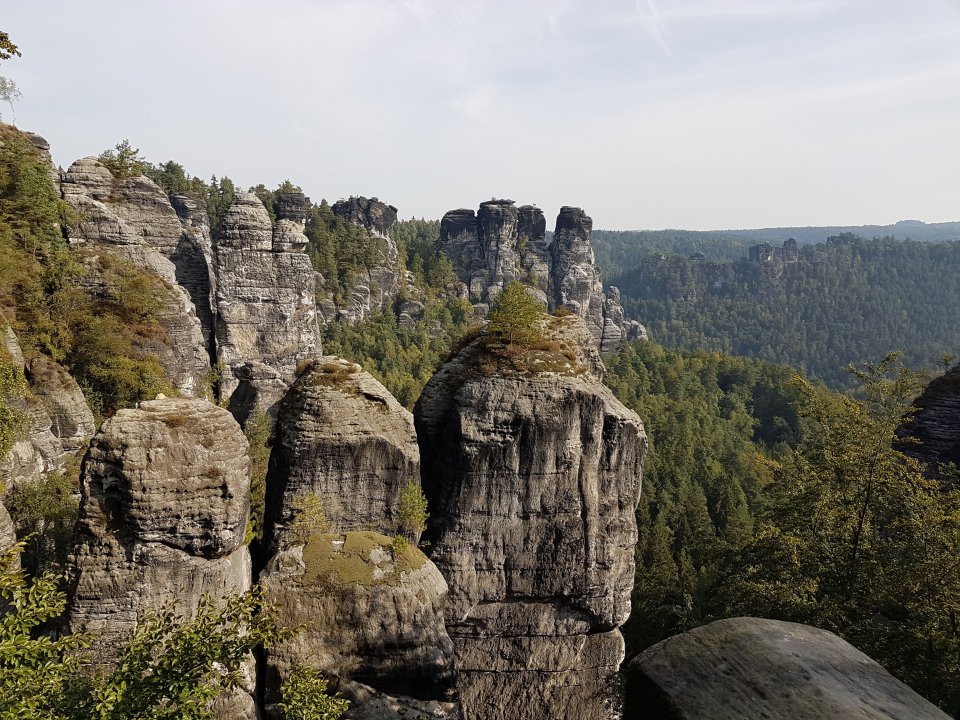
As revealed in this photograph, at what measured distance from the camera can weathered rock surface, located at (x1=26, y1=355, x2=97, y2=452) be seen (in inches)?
805

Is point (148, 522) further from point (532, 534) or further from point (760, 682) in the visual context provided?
point (760, 682)

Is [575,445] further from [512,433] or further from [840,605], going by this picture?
[840,605]

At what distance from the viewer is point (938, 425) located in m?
31.4

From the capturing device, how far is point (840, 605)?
1422cm

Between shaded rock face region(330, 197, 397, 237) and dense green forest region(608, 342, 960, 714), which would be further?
shaded rock face region(330, 197, 397, 237)

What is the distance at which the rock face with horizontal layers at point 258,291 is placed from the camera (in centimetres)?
4856

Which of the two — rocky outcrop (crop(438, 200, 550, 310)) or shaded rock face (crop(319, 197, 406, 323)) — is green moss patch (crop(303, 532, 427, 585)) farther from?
rocky outcrop (crop(438, 200, 550, 310))

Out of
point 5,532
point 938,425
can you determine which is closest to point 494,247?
point 938,425

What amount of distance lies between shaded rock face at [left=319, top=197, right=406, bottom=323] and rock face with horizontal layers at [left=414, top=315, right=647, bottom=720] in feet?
214

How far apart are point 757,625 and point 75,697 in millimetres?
10211

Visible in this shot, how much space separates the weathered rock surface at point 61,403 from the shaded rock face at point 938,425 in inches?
1556

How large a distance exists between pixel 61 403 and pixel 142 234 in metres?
16.0

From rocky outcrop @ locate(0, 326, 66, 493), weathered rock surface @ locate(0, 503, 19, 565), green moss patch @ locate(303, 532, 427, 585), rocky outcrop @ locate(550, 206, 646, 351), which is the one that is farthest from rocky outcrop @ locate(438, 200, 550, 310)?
weathered rock surface @ locate(0, 503, 19, 565)

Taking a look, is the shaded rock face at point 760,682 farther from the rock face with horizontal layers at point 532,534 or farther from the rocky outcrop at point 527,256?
the rocky outcrop at point 527,256
